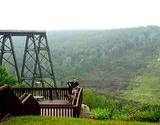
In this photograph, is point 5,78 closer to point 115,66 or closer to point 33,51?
point 33,51

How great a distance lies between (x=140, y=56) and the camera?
593 feet

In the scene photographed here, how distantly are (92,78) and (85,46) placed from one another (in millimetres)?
47150

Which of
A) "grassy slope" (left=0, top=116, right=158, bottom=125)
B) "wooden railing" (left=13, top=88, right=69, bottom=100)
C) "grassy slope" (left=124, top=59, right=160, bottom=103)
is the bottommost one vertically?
"grassy slope" (left=124, top=59, right=160, bottom=103)

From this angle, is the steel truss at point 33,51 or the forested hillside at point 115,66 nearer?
the steel truss at point 33,51

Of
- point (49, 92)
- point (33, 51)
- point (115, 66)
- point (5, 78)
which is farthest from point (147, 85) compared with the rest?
point (49, 92)

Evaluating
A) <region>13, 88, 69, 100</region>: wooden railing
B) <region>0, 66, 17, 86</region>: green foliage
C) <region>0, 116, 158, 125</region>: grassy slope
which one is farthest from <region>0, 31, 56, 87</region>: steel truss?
<region>0, 116, 158, 125</region>: grassy slope

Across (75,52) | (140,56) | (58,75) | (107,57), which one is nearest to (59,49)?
(75,52)

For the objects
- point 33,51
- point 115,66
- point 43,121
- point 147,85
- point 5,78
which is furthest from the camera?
point 115,66

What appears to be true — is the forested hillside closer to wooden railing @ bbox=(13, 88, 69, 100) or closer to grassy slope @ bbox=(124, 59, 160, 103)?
grassy slope @ bbox=(124, 59, 160, 103)

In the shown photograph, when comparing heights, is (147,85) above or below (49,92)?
below

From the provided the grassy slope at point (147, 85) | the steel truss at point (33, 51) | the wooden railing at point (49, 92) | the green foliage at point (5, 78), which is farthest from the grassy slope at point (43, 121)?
the grassy slope at point (147, 85)

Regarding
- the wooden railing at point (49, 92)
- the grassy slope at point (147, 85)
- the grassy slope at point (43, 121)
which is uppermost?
the grassy slope at point (43, 121)

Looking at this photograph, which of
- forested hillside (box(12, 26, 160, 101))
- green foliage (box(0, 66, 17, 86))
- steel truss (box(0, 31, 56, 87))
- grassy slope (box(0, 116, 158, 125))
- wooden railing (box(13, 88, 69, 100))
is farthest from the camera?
forested hillside (box(12, 26, 160, 101))

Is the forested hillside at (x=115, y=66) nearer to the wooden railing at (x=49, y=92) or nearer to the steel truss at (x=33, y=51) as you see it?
the steel truss at (x=33, y=51)
